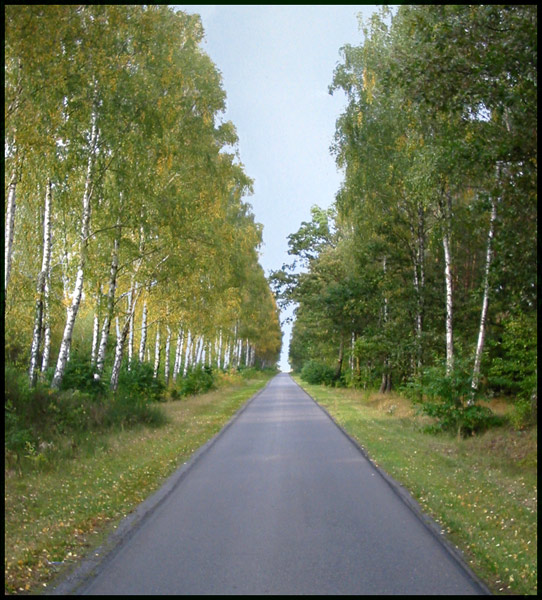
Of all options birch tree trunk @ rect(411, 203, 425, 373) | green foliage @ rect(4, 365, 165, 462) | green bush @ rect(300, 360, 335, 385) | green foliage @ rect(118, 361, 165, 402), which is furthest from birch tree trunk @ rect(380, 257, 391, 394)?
green bush @ rect(300, 360, 335, 385)

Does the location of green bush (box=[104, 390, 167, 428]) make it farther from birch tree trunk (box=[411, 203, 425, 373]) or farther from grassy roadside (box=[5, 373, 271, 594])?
birch tree trunk (box=[411, 203, 425, 373])

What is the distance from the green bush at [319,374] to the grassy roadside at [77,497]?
3983 centimetres

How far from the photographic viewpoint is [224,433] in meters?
18.8

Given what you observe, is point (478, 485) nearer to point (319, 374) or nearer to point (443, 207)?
point (443, 207)

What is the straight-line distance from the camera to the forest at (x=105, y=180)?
1155 cm

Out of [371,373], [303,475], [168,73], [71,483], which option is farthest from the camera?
[371,373]

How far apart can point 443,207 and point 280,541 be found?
46.8ft

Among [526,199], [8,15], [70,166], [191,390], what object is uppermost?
[8,15]

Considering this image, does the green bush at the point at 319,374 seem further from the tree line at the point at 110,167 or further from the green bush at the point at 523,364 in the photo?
the green bush at the point at 523,364

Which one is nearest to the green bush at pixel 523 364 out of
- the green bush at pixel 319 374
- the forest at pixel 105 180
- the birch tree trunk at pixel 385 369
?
the forest at pixel 105 180

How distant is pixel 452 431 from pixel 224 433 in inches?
243

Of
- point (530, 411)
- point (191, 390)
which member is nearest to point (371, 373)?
point (191, 390)

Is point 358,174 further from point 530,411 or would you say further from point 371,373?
point 371,373

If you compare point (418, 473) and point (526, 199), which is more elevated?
point (526, 199)
